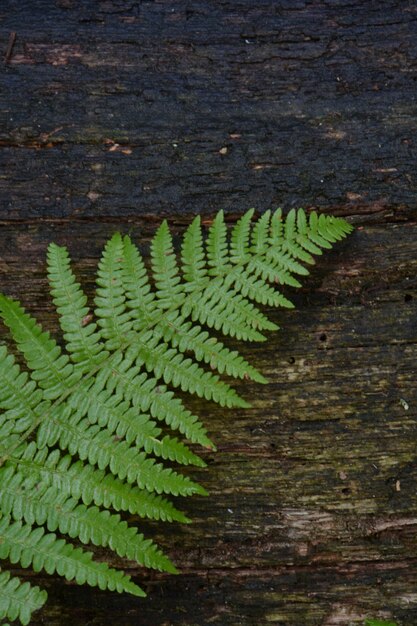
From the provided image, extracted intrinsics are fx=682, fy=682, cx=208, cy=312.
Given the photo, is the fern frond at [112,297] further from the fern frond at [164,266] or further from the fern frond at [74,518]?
the fern frond at [74,518]

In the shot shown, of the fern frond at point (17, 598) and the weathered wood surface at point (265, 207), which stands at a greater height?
the weathered wood surface at point (265, 207)

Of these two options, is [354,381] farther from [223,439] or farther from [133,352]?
[133,352]

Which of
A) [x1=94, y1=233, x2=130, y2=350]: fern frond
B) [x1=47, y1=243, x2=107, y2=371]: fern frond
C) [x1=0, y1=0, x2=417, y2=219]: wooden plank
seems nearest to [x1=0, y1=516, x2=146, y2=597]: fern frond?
[x1=47, y1=243, x2=107, y2=371]: fern frond

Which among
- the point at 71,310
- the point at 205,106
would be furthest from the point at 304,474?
the point at 205,106


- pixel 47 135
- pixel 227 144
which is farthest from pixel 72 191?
pixel 227 144

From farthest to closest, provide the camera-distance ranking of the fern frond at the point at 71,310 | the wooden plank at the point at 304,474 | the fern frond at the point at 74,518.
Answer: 1. the wooden plank at the point at 304,474
2. the fern frond at the point at 71,310
3. the fern frond at the point at 74,518

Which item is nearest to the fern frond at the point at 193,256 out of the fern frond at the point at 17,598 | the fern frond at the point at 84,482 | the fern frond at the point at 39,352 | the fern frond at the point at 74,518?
the fern frond at the point at 39,352

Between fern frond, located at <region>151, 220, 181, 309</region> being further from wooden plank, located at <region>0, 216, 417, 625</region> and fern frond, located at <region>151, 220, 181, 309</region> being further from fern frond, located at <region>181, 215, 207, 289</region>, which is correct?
wooden plank, located at <region>0, 216, 417, 625</region>

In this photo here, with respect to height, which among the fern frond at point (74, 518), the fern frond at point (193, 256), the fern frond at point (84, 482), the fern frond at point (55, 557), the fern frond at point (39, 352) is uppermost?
the fern frond at point (193, 256)
